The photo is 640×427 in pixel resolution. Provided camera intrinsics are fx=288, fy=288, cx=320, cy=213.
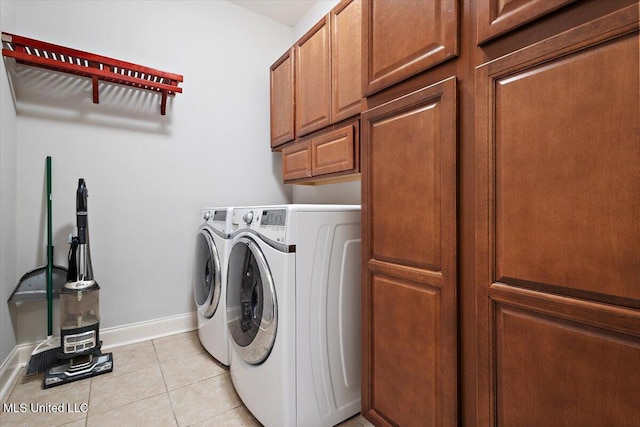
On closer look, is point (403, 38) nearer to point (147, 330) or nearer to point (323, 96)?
point (323, 96)

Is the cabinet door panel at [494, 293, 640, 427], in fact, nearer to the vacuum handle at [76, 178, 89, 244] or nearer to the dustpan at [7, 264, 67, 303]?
the vacuum handle at [76, 178, 89, 244]

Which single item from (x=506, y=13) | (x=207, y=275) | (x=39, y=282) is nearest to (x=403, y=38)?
(x=506, y=13)

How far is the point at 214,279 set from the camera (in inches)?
72.9

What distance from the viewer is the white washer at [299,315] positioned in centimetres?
118

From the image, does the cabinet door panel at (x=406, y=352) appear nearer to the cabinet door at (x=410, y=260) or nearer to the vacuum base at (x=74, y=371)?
the cabinet door at (x=410, y=260)

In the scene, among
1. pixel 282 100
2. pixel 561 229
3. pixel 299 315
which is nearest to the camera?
pixel 561 229

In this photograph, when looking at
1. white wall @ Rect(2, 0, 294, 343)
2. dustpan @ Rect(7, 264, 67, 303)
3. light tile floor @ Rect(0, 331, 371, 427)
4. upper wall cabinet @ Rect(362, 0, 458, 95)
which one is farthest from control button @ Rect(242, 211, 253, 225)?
dustpan @ Rect(7, 264, 67, 303)

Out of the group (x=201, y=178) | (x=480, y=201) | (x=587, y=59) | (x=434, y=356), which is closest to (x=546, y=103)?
(x=587, y=59)

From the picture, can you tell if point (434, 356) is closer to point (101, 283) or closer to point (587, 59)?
point (587, 59)

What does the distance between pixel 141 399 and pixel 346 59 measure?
221 cm

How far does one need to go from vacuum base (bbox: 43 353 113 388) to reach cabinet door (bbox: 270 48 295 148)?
77.7 inches

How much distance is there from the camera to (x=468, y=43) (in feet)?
2.73

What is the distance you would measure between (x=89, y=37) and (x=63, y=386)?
2.24 m

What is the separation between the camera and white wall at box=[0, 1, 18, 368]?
1.57 meters
